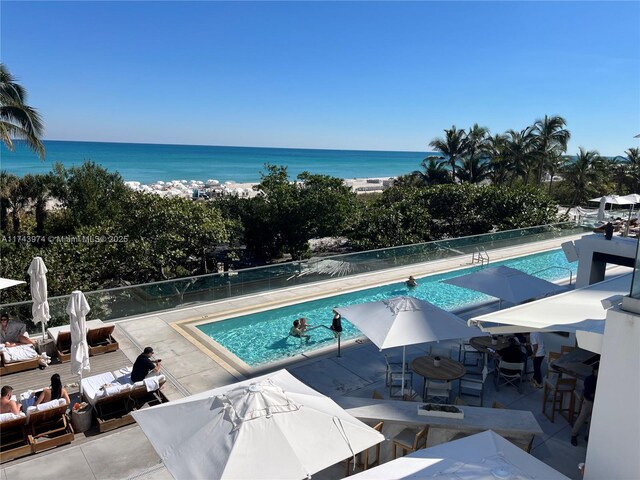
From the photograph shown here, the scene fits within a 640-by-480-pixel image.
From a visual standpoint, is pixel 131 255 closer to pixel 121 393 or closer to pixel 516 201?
pixel 121 393

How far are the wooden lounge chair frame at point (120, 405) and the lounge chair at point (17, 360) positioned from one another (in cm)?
291

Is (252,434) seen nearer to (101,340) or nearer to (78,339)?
(78,339)

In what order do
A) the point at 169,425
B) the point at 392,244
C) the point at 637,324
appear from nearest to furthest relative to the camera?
the point at 637,324
the point at 169,425
the point at 392,244

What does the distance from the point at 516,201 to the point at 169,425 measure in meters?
28.9

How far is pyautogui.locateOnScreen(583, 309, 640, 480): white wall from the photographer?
4.95m

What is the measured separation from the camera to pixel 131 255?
1858cm

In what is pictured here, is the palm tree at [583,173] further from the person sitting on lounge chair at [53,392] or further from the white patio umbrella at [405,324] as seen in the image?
the person sitting on lounge chair at [53,392]

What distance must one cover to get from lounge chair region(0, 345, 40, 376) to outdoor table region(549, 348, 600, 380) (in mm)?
10902

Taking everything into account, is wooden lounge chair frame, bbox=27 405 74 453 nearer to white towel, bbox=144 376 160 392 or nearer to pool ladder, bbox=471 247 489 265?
white towel, bbox=144 376 160 392

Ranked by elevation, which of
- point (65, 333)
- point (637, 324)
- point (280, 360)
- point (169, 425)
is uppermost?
point (637, 324)

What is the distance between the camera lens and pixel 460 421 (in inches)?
276

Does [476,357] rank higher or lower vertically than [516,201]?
lower

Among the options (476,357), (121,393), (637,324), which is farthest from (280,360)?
(637,324)

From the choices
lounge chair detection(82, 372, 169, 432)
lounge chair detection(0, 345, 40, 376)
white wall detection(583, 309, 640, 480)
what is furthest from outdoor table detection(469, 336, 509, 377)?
lounge chair detection(0, 345, 40, 376)
